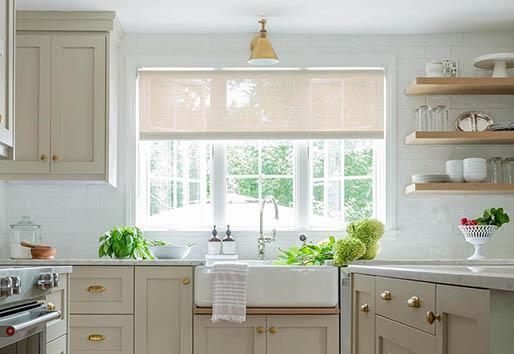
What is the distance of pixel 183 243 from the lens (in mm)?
5449

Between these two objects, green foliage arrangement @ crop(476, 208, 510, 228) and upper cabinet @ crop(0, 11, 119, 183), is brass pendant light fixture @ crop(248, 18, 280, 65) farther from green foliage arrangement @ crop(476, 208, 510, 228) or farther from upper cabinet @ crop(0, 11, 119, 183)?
green foliage arrangement @ crop(476, 208, 510, 228)

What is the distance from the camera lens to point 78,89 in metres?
5.13

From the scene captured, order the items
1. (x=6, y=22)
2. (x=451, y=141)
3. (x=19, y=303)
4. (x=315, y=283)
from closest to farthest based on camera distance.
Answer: (x=19, y=303), (x=6, y=22), (x=315, y=283), (x=451, y=141)

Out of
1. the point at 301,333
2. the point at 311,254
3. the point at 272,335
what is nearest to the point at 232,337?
the point at 272,335

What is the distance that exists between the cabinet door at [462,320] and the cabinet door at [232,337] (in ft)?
8.46

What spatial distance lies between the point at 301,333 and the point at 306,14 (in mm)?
1793

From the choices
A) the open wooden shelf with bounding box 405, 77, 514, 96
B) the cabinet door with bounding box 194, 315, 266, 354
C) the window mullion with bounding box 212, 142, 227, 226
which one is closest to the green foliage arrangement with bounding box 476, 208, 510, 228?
the open wooden shelf with bounding box 405, 77, 514, 96

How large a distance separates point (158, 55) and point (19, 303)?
9.18 feet

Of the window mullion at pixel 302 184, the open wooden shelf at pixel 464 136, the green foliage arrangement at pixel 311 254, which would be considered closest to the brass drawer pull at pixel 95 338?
the green foliage arrangement at pixel 311 254

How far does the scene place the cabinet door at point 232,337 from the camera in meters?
4.65

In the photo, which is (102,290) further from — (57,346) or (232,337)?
(57,346)

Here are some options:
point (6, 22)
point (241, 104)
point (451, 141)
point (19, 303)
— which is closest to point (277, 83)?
point (241, 104)

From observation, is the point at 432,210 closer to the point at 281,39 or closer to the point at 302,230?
the point at 302,230

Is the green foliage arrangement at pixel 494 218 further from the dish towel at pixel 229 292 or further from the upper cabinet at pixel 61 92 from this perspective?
the upper cabinet at pixel 61 92
